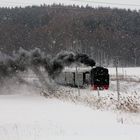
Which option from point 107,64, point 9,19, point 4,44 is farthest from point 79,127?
point 9,19

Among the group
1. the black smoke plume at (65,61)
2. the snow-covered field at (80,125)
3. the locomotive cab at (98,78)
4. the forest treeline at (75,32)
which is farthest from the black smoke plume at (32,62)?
the forest treeline at (75,32)

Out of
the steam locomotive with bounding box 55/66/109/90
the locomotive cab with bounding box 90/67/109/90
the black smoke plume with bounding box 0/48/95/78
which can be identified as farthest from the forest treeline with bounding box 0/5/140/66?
the locomotive cab with bounding box 90/67/109/90

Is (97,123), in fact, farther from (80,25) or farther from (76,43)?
(80,25)

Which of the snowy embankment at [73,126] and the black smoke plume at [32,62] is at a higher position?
the snowy embankment at [73,126]

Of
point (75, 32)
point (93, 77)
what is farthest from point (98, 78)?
point (75, 32)

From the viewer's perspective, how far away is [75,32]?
549ft

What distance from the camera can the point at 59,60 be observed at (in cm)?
4144

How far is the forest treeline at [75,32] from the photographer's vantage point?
149m

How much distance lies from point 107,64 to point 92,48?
31.4ft

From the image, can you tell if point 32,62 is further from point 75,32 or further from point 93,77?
point 75,32

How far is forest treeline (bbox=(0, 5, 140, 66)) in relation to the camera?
14875 cm

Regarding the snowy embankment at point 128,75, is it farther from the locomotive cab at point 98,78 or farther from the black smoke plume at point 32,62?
the black smoke plume at point 32,62

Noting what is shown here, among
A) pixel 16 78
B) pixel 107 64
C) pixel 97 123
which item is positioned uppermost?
pixel 97 123

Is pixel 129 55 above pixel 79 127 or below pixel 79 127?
below
